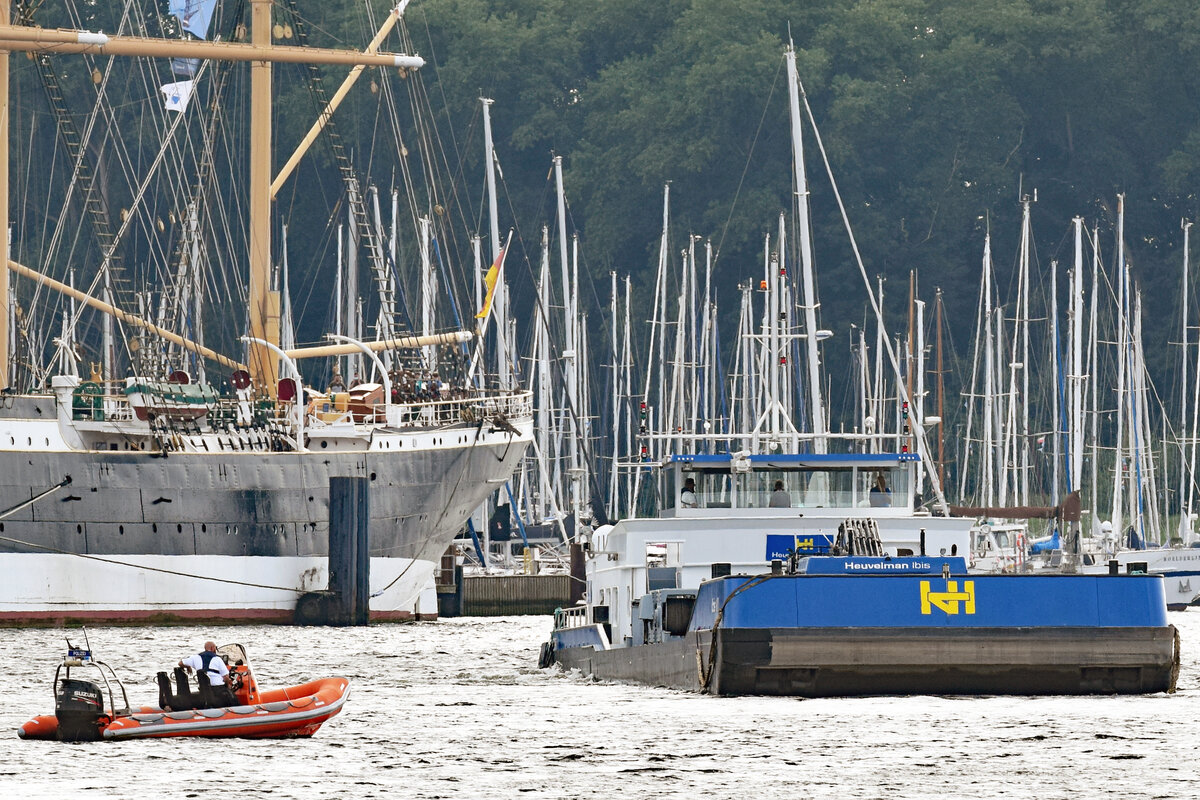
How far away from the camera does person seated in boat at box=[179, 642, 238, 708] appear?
28.5 meters

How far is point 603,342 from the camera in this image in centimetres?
10438

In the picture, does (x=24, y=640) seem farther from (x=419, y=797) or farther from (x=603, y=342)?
(x=603, y=342)

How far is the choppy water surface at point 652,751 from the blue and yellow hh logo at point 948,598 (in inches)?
50.9

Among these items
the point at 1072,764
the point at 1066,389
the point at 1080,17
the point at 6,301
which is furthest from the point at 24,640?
the point at 1080,17

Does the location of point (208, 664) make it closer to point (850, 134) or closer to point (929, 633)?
point (929, 633)

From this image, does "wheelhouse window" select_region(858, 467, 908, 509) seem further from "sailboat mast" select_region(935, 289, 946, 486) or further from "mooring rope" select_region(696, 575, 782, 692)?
"sailboat mast" select_region(935, 289, 946, 486)

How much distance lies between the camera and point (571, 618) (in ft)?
140

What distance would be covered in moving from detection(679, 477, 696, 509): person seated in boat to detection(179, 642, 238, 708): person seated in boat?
991cm

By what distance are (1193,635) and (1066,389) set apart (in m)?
31.2

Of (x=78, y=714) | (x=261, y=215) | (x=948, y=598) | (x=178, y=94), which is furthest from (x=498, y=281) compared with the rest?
(x=78, y=714)

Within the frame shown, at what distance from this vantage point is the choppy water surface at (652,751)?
24.2 metres

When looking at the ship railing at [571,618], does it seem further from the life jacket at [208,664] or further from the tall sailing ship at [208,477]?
the tall sailing ship at [208,477]

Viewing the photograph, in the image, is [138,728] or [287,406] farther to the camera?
[287,406]

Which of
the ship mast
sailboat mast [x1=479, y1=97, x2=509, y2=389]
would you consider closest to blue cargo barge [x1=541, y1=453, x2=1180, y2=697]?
the ship mast
